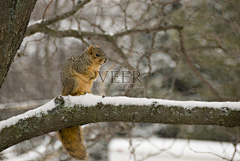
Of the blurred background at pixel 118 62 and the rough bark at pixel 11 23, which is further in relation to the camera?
the blurred background at pixel 118 62

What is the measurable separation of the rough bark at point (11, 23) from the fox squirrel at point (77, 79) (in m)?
0.76

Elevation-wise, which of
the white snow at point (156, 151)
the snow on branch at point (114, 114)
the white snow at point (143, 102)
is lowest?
the white snow at point (156, 151)

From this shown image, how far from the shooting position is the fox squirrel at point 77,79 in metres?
2.08

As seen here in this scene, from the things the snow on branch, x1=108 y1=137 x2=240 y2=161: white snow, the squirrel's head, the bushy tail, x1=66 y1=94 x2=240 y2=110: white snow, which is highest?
the squirrel's head

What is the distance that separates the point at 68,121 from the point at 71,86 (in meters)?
0.58

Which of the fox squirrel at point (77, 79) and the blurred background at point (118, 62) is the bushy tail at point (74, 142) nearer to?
the fox squirrel at point (77, 79)

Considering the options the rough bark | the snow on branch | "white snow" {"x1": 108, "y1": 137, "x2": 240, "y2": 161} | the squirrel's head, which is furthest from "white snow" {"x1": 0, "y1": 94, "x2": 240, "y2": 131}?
"white snow" {"x1": 108, "y1": 137, "x2": 240, "y2": 161}

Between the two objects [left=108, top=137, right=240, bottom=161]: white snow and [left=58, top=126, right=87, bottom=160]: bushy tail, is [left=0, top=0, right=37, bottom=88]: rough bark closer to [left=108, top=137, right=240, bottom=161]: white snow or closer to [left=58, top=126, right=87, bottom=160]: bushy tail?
[left=58, top=126, right=87, bottom=160]: bushy tail

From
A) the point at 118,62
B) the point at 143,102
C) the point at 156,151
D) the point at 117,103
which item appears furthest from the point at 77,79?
the point at 156,151

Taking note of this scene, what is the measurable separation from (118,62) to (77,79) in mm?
1275

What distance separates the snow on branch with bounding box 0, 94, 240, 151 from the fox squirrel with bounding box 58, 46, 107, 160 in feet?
1.06

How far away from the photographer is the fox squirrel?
2078 millimetres

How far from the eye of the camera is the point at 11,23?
162 cm

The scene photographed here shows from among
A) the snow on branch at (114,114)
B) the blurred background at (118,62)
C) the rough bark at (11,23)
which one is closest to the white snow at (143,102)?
the snow on branch at (114,114)
